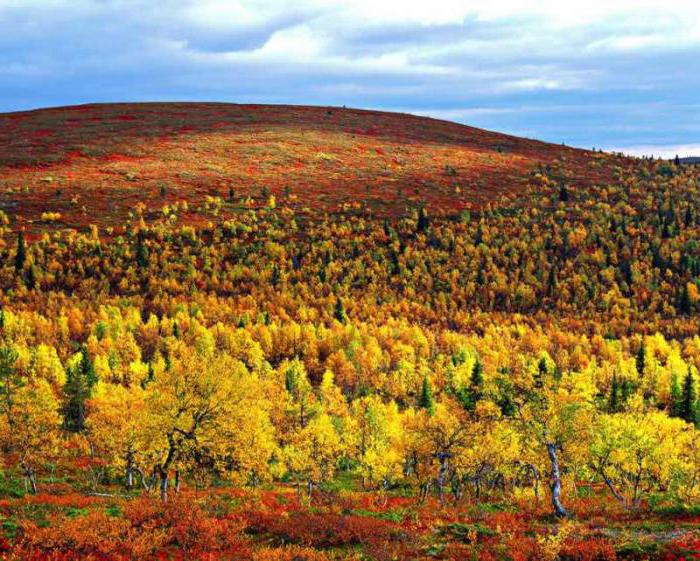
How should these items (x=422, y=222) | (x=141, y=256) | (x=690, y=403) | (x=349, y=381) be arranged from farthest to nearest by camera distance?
(x=422, y=222) → (x=141, y=256) → (x=349, y=381) → (x=690, y=403)

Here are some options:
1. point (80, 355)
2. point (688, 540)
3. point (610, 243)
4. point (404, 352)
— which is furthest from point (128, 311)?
point (610, 243)

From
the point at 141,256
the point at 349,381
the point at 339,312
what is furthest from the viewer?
the point at 141,256

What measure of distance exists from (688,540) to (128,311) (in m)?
125

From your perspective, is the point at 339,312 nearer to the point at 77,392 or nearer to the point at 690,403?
the point at 77,392

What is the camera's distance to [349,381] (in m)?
121

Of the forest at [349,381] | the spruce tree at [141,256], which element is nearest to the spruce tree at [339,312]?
the forest at [349,381]

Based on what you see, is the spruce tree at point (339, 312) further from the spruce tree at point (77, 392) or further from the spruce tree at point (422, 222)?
the spruce tree at point (77, 392)

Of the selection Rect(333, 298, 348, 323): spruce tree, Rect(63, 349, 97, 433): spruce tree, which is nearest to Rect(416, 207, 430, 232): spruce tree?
Rect(333, 298, 348, 323): spruce tree

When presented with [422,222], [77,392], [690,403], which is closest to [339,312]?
[422,222]

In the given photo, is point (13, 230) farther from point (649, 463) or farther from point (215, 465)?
point (649, 463)

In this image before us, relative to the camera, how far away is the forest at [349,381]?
1028 inches

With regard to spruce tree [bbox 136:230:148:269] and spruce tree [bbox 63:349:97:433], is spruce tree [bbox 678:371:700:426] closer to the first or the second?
spruce tree [bbox 63:349:97:433]

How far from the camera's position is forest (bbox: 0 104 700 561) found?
26.1 m

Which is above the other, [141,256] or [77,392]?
[141,256]
